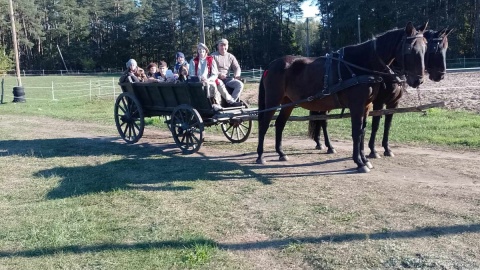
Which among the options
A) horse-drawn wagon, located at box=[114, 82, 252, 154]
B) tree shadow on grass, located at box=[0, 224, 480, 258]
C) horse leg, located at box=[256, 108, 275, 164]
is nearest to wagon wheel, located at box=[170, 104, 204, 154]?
horse-drawn wagon, located at box=[114, 82, 252, 154]

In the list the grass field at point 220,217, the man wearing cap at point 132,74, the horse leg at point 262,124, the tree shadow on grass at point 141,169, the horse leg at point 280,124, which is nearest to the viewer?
the grass field at point 220,217

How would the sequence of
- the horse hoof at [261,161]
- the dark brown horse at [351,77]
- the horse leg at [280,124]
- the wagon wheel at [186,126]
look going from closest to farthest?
1. the dark brown horse at [351,77]
2. the horse hoof at [261,161]
3. the horse leg at [280,124]
4. the wagon wheel at [186,126]

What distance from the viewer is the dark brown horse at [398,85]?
649cm

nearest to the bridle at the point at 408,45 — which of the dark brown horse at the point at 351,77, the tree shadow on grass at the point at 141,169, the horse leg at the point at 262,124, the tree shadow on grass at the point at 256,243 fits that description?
the dark brown horse at the point at 351,77

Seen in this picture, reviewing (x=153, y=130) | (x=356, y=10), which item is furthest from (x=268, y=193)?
(x=356, y=10)

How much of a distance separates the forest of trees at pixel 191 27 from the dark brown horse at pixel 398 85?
35.7m

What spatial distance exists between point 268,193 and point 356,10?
156 ft

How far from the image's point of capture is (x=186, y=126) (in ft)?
29.3

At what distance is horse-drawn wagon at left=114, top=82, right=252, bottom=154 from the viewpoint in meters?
8.69

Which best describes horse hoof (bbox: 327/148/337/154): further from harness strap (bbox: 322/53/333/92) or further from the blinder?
the blinder

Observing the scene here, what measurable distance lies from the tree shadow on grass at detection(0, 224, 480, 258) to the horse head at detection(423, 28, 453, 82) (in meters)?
2.71

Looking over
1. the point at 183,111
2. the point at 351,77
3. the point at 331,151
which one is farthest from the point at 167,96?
the point at 351,77

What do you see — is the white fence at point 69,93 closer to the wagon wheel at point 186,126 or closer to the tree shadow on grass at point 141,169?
the tree shadow on grass at point 141,169

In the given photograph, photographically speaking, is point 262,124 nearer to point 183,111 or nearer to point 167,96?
point 183,111
